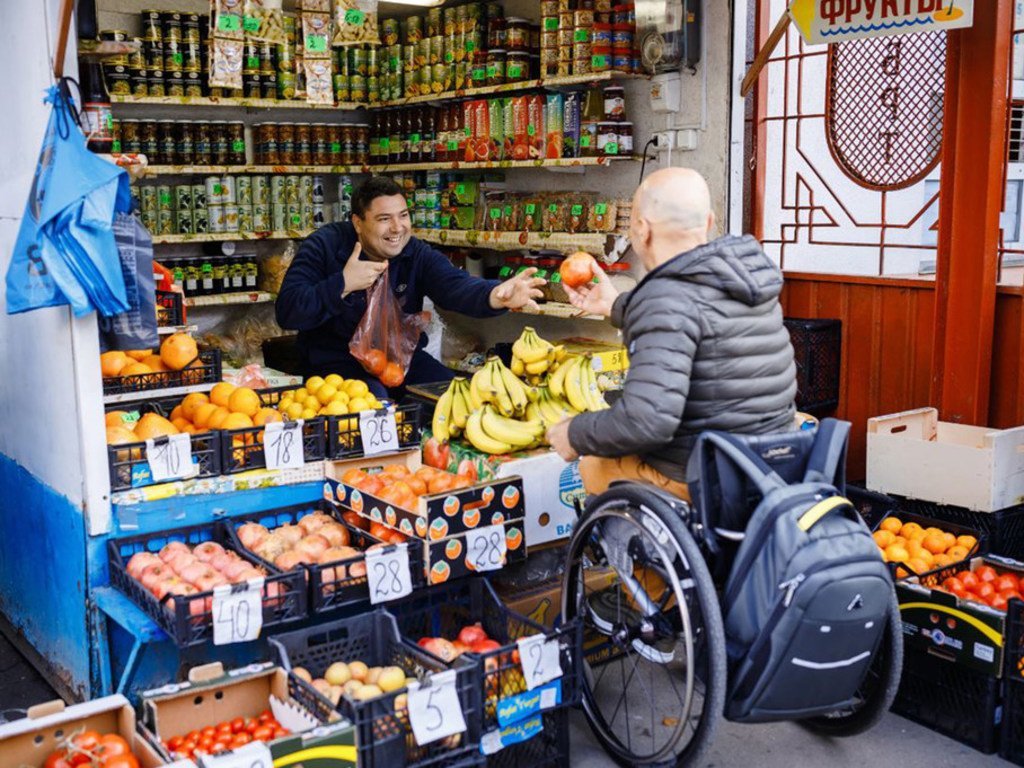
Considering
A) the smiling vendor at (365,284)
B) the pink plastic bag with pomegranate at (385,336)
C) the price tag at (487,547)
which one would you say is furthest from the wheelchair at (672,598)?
the pink plastic bag with pomegranate at (385,336)

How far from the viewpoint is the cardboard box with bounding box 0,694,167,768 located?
2.70 meters

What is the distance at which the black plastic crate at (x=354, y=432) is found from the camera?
3.96m

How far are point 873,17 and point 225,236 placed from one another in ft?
13.7

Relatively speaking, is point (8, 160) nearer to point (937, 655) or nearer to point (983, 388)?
point (937, 655)

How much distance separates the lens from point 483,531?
11.7ft

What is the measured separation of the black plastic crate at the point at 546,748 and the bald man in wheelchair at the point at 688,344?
78 cm

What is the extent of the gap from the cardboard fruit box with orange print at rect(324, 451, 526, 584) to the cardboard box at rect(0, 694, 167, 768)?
3.27 ft

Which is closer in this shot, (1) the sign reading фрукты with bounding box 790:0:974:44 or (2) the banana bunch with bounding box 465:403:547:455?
(2) the banana bunch with bounding box 465:403:547:455

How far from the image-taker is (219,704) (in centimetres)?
301

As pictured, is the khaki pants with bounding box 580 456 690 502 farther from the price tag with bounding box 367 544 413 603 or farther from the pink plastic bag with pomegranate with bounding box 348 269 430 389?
the pink plastic bag with pomegranate with bounding box 348 269 430 389

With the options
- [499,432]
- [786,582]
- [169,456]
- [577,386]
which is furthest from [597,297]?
[169,456]

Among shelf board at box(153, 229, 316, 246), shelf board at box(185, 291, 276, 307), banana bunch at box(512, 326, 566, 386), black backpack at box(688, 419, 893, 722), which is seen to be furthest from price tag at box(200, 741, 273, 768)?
shelf board at box(153, 229, 316, 246)

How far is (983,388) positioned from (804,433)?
2.35m

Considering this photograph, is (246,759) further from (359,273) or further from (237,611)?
(359,273)
